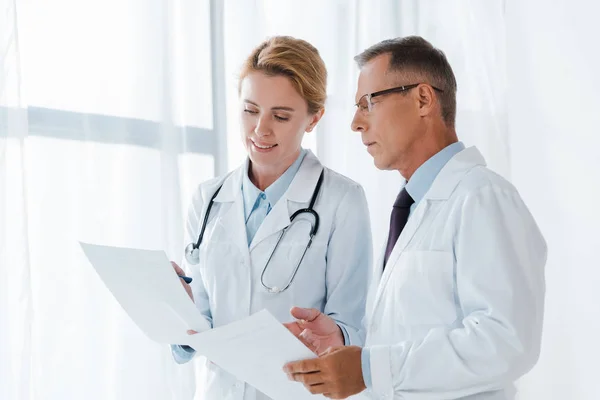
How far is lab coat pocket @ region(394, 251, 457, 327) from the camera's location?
1311 millimetres

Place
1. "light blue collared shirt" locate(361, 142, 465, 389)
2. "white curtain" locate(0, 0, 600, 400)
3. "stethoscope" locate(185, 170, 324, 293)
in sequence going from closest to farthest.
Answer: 1. "light blue collared shirt" locate(361, 142, 465, 389)
2. "stethoscope" locate(185, 170, 324, 293)
3. "white curtain" locate(0, 0, 600, 400)

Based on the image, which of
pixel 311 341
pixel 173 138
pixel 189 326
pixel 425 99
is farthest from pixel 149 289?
pixel 173 138

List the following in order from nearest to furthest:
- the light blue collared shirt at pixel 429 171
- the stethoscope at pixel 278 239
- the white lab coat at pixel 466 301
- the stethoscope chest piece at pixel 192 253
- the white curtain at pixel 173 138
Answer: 1. the white lab coat at pixel 466 301
2. the light blue collared shirt at pixel 429 171
3. the stethoscope at pixel 278 239
4. the stethoscope chest piece at pixel 192 253
5. the white curtain at pixel 173 138

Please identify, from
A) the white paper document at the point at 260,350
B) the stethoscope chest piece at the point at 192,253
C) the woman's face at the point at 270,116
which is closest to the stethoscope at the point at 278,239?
the stethoscope chest piece at the point at 192,253

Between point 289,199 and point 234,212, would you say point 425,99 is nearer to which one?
point 289,199

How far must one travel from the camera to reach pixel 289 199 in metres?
1.80

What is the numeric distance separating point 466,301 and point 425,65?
51 centimetres

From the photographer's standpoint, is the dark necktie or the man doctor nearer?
the man doctor

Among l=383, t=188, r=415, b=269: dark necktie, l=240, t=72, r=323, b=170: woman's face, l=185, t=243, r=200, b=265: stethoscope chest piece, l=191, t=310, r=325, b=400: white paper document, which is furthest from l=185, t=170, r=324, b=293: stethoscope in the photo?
l=191, t=310, r=325, b=400: white paper document

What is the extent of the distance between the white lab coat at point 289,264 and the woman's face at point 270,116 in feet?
0.33

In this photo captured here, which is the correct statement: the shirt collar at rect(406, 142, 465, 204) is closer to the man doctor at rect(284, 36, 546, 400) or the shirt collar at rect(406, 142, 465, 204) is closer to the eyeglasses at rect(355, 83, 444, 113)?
the man doctor at rect(284, 36, 546, 400)

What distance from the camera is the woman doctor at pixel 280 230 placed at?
1.73 m

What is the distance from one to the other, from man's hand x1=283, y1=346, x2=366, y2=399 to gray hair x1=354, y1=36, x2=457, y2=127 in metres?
0.53

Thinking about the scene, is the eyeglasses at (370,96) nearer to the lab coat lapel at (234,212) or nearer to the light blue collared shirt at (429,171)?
the light blue collared shirt at (429,171)
